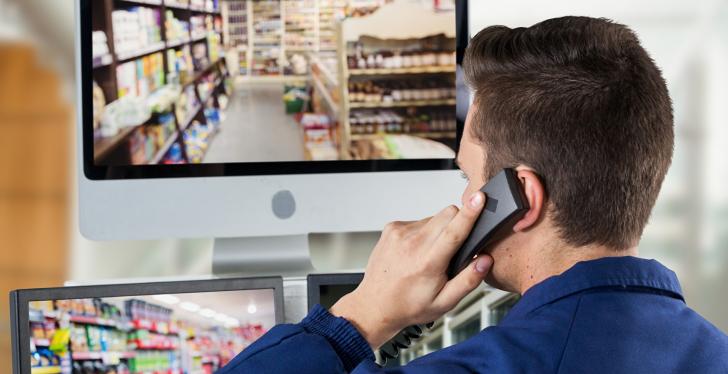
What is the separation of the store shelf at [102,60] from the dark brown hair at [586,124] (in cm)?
87

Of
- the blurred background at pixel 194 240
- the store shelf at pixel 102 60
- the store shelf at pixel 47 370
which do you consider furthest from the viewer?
the blurred background at pixel 194 240

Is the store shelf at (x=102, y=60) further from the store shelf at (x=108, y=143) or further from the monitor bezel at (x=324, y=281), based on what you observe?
the monitor bezel at (x=324, y=281)

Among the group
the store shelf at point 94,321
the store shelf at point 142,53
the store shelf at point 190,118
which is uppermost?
the store shelf at point 142,53

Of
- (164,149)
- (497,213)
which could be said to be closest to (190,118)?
(164,149)

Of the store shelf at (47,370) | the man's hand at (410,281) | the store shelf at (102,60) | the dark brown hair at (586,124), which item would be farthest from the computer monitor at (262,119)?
the dark brown hair at (586,124)

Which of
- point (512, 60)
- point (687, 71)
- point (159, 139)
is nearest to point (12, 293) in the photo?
point (159, 139)

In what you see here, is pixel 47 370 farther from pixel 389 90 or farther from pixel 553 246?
pixel 553 246

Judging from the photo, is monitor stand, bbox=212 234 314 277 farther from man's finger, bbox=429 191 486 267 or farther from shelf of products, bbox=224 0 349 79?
man's finger, bbox=429 191 486 267

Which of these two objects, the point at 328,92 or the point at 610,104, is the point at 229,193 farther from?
the point at 610,104

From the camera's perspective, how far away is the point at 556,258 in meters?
0.96

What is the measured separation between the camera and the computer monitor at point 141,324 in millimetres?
1445

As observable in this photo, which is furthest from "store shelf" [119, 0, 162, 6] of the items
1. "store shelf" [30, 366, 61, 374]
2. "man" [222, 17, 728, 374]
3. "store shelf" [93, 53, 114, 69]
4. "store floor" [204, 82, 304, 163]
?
"man" [222, 17, 728, 374]

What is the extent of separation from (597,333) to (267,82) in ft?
3.15

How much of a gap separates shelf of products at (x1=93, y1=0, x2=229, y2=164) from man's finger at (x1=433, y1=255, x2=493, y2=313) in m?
0.74
